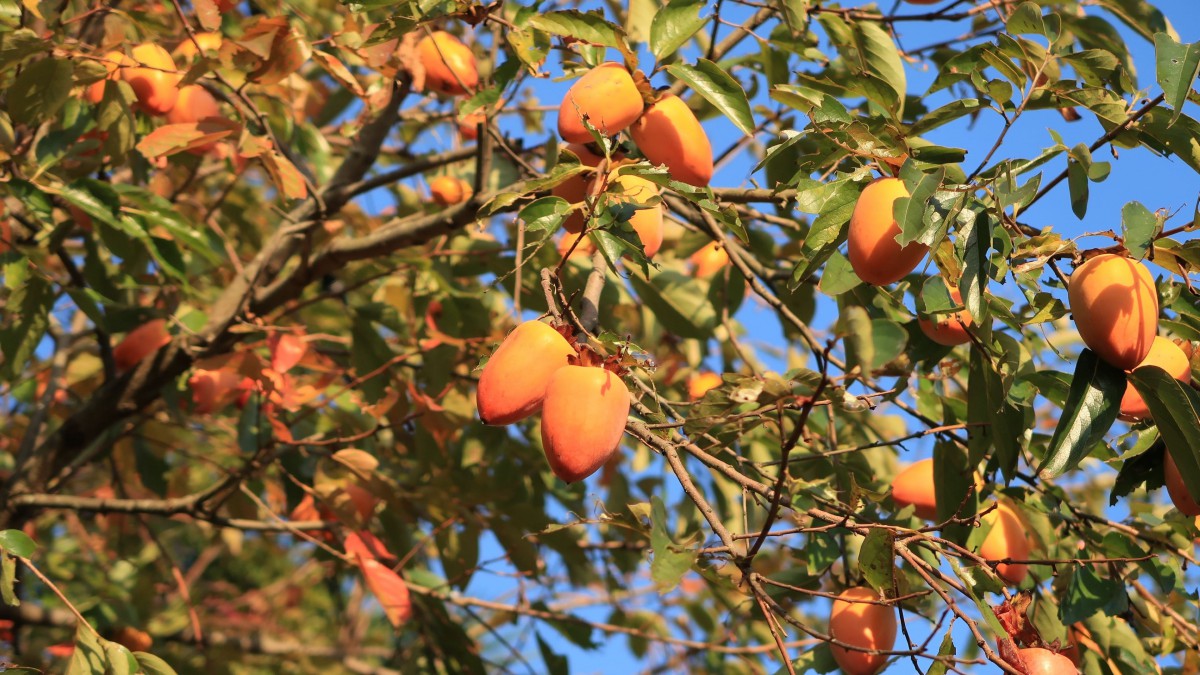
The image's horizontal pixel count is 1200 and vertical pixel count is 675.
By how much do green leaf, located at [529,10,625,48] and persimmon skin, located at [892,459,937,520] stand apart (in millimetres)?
819

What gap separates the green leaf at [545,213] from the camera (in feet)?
3.89

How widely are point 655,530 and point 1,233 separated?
1460 millimetres

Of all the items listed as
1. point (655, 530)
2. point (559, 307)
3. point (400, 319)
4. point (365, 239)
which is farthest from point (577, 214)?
point (400, 319)

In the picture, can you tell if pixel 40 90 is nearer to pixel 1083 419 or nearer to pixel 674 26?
pixel 674 26

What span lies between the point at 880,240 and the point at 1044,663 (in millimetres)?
491

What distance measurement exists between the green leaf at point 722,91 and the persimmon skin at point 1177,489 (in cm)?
69

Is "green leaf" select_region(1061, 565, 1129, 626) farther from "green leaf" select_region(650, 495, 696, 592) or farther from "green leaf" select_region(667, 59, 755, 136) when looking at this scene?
"green leaf" select_region(667, 59, 755, 136)

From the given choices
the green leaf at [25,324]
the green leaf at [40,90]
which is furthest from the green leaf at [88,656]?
the green leaf at [40,90]

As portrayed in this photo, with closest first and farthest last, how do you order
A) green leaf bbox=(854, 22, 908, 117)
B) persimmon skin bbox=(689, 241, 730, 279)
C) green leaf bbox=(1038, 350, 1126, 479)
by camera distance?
green leaf bbox=(1038, 350, 1126, 479)
green leaf bbox=(854, 22, 908, 117)
persimmon skin bbox=(689, 241, 730, 279)

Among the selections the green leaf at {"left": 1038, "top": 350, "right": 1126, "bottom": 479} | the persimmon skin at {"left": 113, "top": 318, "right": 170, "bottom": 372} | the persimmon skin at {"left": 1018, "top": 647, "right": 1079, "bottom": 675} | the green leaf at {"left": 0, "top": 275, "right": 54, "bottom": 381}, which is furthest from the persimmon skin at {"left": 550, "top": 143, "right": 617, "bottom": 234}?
the persimmon skin at {"left": 113, "top": 318, "right": 170, "bottom": 372}

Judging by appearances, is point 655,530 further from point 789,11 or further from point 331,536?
point 331,536

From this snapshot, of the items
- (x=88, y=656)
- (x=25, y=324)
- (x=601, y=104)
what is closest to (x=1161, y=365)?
(x=601, y=104)

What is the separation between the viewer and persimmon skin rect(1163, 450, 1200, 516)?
1311mm

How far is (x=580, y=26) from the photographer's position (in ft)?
4.85
